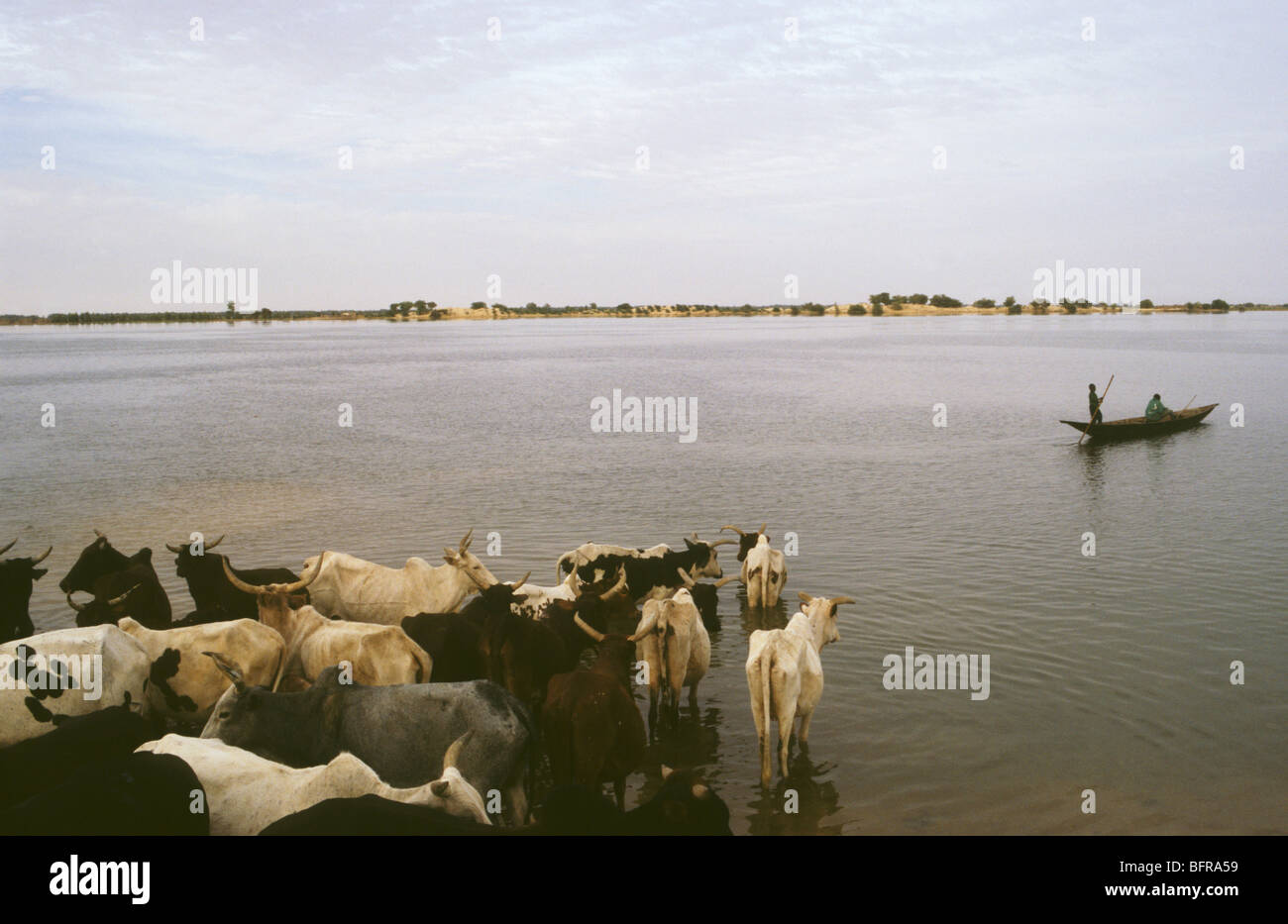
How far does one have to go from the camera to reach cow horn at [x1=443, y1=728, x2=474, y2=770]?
23.2 feet

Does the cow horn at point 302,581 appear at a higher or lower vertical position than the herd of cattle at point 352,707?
higher

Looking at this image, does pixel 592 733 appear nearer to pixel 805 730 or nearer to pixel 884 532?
pixel 805 730

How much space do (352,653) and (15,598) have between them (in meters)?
5.68

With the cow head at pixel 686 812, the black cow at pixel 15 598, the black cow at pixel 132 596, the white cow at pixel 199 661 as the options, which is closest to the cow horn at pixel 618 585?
the white cow at pixel 199 661

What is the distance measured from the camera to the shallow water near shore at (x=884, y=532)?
30.6 feet

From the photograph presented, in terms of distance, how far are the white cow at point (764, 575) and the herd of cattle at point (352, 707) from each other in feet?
8.57

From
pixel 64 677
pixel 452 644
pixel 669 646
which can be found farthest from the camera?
pixel 669 646

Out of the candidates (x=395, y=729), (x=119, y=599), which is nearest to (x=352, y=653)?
(x=395, y=729)

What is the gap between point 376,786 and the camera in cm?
653

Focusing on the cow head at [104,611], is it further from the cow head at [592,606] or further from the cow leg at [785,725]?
the cow leg at [785,725]

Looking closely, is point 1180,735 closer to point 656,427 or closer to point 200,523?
point 200,523

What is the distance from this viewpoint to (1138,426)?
32.5 meters
